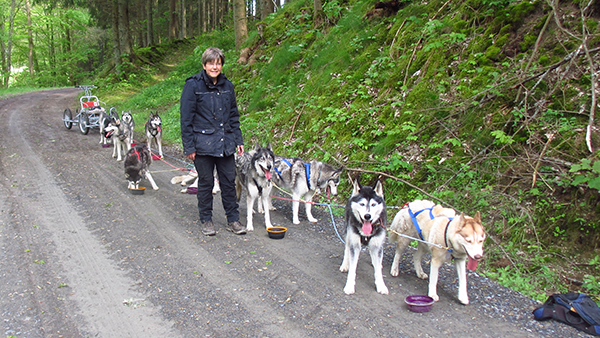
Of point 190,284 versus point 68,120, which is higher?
point 68,120

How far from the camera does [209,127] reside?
220 inches

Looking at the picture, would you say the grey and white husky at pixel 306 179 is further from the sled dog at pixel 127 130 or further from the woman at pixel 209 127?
the sled dog at pixel 127 130

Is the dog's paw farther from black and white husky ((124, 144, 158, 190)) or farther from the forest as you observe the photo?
black and white husky ((124, 144, 158, 190))

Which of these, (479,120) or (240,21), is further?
(240,21)

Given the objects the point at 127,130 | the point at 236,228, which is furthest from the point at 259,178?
the point at 127,130

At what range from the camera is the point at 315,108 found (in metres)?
9.79

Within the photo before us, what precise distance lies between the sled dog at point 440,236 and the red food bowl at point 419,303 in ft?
0.65

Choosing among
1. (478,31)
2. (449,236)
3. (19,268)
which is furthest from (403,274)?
(478,31)

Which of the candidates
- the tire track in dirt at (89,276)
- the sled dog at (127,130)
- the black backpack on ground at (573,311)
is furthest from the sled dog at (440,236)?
the sled dog at (127,130)

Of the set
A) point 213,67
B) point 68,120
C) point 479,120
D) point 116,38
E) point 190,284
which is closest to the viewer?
point 190,284

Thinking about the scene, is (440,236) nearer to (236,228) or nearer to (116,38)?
(236,228)

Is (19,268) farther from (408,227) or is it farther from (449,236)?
(449,236)

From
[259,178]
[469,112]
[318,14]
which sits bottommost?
[259,178]

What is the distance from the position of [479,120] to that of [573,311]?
3.63 meters
